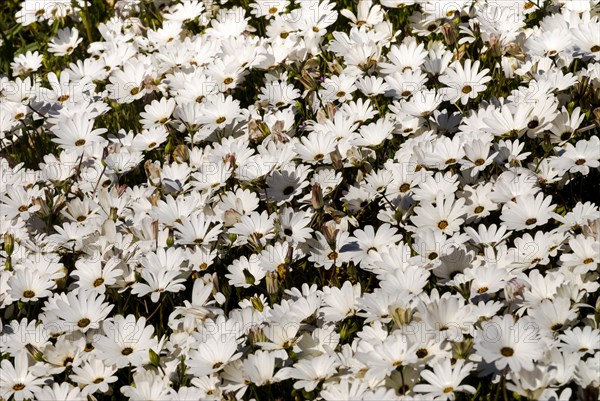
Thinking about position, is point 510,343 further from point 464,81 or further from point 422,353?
point 464,81

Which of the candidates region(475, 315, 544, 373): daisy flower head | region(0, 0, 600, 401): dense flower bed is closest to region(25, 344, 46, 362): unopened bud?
region(0, 0, 600, 401): dense flower bed

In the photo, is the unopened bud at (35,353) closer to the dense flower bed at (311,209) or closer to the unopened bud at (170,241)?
the dense flower bed at (311,209)

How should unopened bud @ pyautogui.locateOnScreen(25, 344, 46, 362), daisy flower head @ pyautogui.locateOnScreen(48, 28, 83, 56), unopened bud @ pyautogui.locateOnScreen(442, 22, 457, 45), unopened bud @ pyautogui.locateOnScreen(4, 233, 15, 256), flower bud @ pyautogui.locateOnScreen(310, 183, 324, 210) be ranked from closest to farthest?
unopened bud @ pyautogui.locateOnScreen(25, 344, 46, 362) → flower bud @ pyautogui.locateOnScreen(310, 183, 324, 210) → unopened bud @ pyautogui.locateOnScreen(4, 233, 15, 256) → unopened bud @ pyautogui.locateOnScreen(442, 22, 457, 45) → daisy flower head @ pyautogui.locateOnScreen(48, 28, 83, 56)

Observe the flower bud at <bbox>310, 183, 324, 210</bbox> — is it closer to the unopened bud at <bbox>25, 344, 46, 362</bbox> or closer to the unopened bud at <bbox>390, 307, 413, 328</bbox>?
the unopened bud at <bbox>390, 307, 413, 328</bbox>

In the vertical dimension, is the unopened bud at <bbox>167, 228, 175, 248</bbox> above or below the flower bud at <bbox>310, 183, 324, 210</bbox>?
above

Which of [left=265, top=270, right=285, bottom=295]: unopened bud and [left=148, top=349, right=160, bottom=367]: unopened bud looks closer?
[left=148, top=349, right=160, bottom=367]: unopened bud

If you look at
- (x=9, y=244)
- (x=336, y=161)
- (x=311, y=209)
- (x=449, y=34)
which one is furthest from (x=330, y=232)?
(x=449, y=34)

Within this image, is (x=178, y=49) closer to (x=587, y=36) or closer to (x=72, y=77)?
(x=72, y=77)

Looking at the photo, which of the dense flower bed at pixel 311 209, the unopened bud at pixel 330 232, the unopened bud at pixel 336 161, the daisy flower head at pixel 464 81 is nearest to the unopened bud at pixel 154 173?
the dense flower bed at pixel 311 209

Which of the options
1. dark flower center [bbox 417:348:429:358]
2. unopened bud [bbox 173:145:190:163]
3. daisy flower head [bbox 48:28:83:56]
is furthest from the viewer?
daisy flower head [bbox 48:28:83:56]
